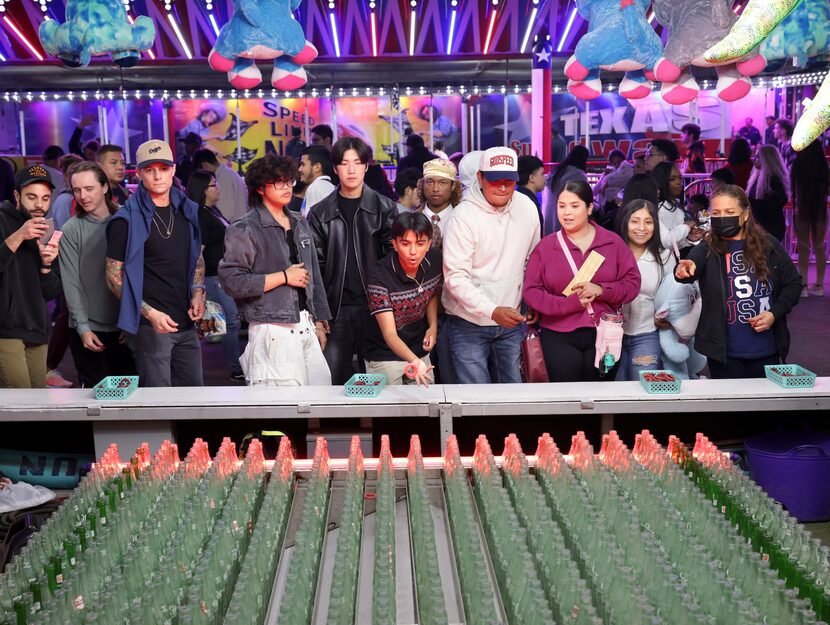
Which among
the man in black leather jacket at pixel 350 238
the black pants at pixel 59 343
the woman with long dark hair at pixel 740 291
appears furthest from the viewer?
the black pants at pixel 59 343

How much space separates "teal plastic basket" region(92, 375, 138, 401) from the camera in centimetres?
315

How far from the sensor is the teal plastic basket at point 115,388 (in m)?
3.15

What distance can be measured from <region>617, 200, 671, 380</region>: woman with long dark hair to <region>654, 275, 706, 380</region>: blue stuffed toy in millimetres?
60

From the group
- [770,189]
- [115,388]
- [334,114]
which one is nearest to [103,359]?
[115,388]

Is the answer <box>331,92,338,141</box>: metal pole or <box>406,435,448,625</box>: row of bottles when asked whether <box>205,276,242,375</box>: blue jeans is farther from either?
<box>331,92,338,141</box>: metal pole

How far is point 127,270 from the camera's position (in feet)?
13.7

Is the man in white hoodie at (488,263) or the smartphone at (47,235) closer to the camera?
the smartphone at (47,235)

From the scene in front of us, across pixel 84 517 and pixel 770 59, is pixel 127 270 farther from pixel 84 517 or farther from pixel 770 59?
pixel 770 59

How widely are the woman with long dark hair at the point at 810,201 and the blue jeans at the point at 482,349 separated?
608 centimetres

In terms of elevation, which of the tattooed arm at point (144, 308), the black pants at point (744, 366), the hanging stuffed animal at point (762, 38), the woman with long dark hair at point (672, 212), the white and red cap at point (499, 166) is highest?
the hanging stuffed animal at point (762, 38)

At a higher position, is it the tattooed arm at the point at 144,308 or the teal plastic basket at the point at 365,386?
the tattooed arm at the point at 144,308

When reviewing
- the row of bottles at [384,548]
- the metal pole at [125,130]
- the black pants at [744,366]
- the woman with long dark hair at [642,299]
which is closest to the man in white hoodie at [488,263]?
the woman with long dark hair at [642,299]

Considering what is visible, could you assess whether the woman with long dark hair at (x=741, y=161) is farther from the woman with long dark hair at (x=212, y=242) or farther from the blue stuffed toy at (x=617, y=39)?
the woman with long dark hair at (x=212, y=242)

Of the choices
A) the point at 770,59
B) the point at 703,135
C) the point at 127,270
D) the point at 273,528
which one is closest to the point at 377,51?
the point at 703,135
